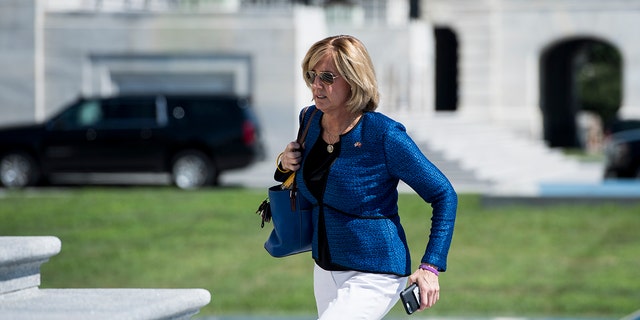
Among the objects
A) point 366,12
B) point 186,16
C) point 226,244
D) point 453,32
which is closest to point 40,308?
point 226,244

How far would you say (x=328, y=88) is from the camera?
15.4 ft

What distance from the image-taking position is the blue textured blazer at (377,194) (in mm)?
4723

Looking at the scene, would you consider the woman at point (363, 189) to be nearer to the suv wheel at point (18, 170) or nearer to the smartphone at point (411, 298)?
the smartphone at point (411, 298)

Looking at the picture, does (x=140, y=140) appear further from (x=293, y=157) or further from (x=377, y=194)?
(x=377, y=194)

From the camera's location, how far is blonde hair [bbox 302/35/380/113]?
4.64 m

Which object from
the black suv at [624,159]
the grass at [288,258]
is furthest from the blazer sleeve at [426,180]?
the black suv at [624,159]

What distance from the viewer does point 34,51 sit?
31500mm

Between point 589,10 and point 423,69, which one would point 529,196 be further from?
point 589,10

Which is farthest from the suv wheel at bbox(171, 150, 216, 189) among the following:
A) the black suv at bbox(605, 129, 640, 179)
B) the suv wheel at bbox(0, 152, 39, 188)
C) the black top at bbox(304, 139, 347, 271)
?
the black top at bbox(304, 139, 347, 271)

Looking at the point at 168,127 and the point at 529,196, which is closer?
the point at 529,196

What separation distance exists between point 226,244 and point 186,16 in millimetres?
15706

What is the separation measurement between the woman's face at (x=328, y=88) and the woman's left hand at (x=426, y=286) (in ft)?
2.19

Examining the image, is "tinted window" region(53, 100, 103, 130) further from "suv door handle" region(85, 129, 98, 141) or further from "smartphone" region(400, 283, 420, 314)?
"smartphone" region(400, 283, 420, 314)

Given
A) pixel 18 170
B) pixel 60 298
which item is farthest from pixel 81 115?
pixel 60 298
